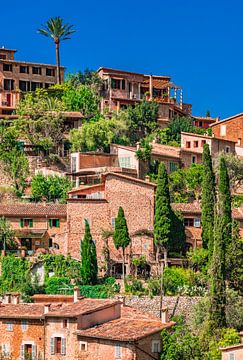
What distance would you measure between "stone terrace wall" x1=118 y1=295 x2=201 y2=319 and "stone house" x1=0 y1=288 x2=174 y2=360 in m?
4.15

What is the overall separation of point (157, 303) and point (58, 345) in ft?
29.5

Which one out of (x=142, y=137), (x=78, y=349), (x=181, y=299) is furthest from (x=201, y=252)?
(x=142, y=137)

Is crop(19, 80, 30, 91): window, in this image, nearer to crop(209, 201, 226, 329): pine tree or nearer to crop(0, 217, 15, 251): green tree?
crop(0, 217, 15, 251): green tree

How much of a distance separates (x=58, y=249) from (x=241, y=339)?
59.4ft

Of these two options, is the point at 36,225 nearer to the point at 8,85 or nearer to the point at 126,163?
the point at 126,163

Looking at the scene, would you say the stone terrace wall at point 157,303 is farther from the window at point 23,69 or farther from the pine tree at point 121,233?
the window at point 23,69

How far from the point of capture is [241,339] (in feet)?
152

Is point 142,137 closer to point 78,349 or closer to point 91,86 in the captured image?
point 91,86

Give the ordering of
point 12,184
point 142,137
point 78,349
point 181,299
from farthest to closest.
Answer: point 142,137, point 12,184, point 181,299, point 78,349

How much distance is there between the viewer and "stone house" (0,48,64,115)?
84.3 metres


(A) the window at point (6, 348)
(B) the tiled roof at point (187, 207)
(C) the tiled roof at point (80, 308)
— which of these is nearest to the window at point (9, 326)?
(A) the window at point (6, 348)

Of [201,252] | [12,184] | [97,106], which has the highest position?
[97,106]

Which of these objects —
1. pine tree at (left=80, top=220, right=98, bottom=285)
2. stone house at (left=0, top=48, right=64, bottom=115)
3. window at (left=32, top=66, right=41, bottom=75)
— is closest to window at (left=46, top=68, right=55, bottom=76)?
stone house at (left=0, top=48, right=64, bottom=115)

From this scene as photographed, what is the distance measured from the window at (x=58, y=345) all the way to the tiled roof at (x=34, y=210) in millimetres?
16227
